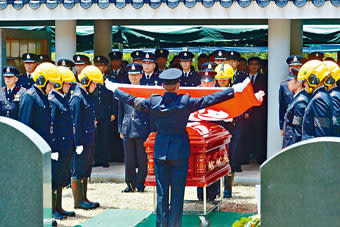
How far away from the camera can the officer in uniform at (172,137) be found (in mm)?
7773

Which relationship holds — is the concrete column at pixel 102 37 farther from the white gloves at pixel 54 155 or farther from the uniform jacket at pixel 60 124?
the white gloves at pixel 54 155

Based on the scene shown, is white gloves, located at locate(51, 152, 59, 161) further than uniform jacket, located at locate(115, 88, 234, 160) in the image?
Yes

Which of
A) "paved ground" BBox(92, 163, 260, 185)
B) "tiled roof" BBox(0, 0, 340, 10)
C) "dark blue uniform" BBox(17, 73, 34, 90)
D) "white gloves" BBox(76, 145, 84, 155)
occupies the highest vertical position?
"tiled roof" BBox(0, 0, 340, 10)

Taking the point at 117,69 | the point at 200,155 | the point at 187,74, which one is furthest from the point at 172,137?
the point at 117,69

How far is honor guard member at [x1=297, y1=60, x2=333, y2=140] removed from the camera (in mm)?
8125

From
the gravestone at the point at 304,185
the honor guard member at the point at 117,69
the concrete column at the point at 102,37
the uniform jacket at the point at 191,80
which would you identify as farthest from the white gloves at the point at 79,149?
the gravestone at the point at 304,185

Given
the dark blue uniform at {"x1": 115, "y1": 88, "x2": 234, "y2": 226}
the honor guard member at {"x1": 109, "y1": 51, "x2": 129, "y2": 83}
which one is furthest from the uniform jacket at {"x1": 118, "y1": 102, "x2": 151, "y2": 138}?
the dark blue uniform at {"x1": 115, "y1": 88, "x2": 234, "y2": 226}

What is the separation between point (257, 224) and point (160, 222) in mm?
1875

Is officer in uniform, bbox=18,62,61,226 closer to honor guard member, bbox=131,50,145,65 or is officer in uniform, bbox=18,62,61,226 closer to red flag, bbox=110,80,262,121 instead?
red flag, bbox=110,80,262,121

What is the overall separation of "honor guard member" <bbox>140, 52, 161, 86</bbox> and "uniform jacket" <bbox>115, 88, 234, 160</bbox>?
10.9ft

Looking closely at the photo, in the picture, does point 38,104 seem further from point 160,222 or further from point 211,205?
point 211,205

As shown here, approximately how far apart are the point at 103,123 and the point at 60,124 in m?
3.81

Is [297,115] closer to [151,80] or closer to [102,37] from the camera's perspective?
[151,80]

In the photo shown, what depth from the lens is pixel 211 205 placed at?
948cm
